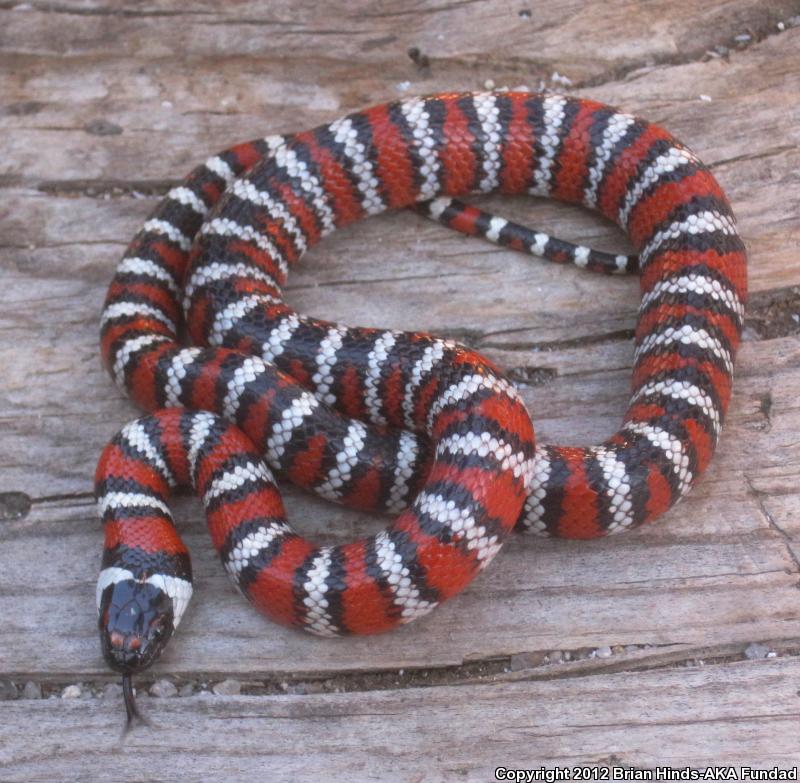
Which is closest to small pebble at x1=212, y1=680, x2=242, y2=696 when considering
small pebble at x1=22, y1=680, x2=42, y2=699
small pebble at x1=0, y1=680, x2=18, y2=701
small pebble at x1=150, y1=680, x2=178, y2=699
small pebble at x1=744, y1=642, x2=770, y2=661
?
small pebble at x1=150, y1=680, x2=178, y2=699

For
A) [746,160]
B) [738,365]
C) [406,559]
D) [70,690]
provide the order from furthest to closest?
[746,160] → [738,365] → [70,690] → [406,559]

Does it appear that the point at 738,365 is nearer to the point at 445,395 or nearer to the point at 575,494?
the point at 575,494

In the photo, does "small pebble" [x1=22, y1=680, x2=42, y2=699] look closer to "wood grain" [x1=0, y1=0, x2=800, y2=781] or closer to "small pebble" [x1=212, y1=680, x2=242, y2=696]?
"wood grain" [x1=0, y1=0, x2=800, y2=781]

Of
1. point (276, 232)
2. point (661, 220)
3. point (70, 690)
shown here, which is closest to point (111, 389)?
point (276, 232)

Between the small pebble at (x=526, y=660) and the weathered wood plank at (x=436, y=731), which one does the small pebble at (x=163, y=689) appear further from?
the small pebble at (x=526, y=660)

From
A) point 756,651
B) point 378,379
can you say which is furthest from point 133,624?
point 756,651

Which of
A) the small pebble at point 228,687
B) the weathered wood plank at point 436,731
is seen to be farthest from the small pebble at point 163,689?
the small pebble at point 228,687
